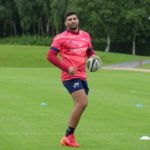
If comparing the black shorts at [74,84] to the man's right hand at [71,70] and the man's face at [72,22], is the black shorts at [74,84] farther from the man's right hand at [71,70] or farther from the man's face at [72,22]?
the man's face at [72,22]

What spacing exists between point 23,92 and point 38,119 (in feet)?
26.8

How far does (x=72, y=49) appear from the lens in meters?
9.84

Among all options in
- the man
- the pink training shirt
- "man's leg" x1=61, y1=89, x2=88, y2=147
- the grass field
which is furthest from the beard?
the grass field

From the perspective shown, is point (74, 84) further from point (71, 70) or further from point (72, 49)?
point (72, 49)

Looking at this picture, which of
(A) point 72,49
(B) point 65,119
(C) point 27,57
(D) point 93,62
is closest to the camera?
(A) point 72,49

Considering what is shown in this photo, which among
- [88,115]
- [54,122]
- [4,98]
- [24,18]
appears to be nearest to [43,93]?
[4,98]

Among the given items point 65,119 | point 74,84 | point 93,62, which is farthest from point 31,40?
point 74,84

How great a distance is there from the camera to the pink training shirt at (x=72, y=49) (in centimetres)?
977

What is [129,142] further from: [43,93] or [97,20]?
[97,20]

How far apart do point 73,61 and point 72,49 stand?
208 mm

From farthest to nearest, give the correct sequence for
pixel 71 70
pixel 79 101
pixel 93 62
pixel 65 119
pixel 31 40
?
pixel 31 40 → pixel 65 119 → pixel 93 62 → pixel 79 101 → pixel 71 70

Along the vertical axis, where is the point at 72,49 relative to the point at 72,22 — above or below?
below

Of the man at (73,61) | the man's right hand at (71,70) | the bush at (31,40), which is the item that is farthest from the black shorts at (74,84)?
the bush at (31,40)

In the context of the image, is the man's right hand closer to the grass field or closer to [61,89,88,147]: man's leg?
[61,89,88,147]: man's leg
